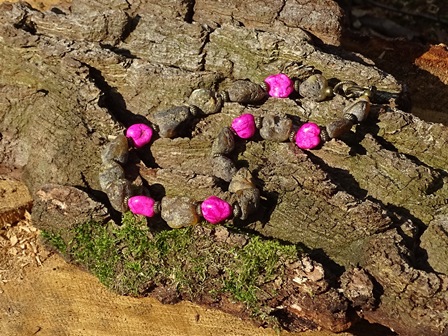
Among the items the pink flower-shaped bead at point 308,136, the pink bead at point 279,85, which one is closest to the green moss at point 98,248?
the pink flower-shaped bead at point 308,136

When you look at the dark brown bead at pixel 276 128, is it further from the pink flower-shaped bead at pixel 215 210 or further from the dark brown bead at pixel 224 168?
the pink flower-shaped bead at pixel 215 210

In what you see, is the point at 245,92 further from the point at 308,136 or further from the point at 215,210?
the point at 215,210

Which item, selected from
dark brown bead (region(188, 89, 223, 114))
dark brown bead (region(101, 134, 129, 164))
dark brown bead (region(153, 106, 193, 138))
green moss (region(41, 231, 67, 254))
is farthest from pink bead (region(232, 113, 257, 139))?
green moss (region(41, 231, 67, 254))

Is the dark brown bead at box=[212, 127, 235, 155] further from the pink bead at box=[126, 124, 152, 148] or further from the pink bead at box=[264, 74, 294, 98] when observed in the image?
the pink bead at box=[264, 74, 294, 98]

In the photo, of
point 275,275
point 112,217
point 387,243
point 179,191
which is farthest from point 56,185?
point 387,243

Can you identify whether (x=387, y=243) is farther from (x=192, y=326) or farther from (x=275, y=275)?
(x=192, y=326)
